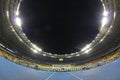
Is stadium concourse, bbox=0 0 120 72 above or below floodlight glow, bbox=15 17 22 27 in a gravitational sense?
below

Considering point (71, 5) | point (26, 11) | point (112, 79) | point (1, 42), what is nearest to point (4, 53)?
point (1, 42)

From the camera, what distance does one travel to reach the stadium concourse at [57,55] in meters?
0.75

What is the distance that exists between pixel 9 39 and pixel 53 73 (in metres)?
0.24

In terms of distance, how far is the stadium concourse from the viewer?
0.75 m

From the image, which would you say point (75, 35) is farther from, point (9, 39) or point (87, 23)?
point (9, 39)

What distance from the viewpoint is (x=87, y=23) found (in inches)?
29.9

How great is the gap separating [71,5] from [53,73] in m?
0.33

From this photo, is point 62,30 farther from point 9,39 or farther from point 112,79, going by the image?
point 112,79

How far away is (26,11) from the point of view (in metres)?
0.75

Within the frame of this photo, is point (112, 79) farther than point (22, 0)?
Yes

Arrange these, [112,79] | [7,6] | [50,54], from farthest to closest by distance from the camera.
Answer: [112,79]
[50,54]
[7,6]

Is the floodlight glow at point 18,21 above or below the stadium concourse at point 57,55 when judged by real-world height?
above

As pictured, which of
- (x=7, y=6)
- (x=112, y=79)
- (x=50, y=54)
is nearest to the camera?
(x=7, y=6)

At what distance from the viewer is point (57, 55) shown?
857mm
